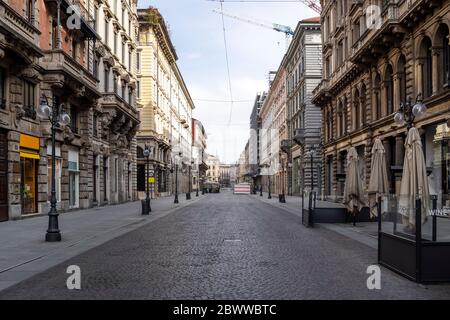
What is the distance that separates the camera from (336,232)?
57.2 ft

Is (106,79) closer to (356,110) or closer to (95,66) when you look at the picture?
(95,66)

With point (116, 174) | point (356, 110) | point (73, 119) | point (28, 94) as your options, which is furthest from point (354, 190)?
point (116, 174)

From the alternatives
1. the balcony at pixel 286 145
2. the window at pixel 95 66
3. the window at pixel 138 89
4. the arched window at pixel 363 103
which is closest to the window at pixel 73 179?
the window at pixel 95 66

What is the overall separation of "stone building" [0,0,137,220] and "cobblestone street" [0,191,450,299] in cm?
669

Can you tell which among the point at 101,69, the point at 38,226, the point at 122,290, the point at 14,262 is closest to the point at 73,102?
the point at 101,69

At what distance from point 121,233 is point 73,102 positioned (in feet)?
49.6

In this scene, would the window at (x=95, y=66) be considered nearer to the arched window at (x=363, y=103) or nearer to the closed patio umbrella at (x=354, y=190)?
the arched window at (x=363, y=103)

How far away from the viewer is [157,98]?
61312 millimetres

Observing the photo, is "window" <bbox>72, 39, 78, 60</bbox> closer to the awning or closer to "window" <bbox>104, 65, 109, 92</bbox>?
"window" <bbox>104, 65, 109, 92</bbox>

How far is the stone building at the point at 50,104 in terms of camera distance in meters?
21.4

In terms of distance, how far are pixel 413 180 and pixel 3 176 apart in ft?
54.8

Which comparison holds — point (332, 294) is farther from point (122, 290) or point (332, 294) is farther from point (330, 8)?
point (330, 8)

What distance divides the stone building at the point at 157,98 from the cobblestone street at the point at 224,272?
34.6 metres

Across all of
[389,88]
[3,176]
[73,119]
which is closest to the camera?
[3,176]
